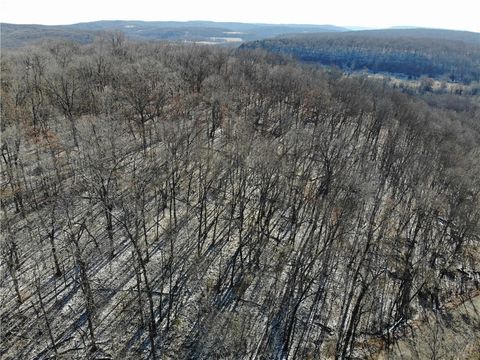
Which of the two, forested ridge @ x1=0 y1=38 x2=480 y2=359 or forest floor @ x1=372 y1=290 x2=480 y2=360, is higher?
forested ridge @ x1=0 y1=38 x2=480 y2=359

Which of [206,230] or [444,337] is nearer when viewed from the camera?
[444,337]

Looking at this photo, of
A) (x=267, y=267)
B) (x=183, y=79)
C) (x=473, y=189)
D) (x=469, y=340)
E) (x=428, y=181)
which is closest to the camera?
(x=469, y=340)

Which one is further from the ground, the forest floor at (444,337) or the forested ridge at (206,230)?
the forested ridge at (206,230)

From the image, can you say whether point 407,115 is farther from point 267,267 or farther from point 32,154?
point 32,154

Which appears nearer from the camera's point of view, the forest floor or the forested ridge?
→ the forested ridge

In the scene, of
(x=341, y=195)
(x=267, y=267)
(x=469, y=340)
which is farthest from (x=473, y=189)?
(x=267, y=267)

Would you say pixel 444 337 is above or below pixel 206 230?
below

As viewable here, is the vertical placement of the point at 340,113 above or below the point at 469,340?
above

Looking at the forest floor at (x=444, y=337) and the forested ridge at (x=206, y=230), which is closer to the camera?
the forested ridge at (x=206, y=230)
